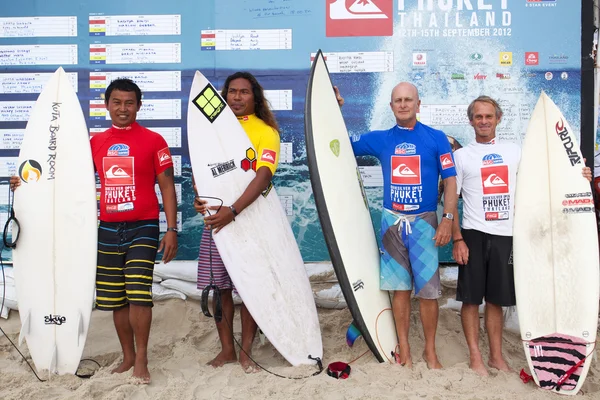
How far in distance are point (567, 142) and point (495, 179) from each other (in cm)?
47

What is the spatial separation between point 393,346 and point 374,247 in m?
0.56

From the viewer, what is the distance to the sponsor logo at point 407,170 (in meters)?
2.99

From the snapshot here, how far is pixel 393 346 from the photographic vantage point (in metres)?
3.11

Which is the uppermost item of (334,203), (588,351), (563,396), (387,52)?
(387,52)

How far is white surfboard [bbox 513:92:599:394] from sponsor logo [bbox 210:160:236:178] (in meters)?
1.58

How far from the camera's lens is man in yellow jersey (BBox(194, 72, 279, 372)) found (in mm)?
3023

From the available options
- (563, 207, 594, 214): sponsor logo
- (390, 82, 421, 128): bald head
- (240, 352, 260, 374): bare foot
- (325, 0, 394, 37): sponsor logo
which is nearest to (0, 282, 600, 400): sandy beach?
(240, 352, 260, 374): bare foot

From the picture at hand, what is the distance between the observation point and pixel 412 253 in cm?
299

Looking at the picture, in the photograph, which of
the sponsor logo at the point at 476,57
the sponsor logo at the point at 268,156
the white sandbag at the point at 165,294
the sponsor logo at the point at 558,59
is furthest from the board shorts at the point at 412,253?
the sponsor logo at the point at 558,59

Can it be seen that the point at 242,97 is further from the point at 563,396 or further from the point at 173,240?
the point at 563,396

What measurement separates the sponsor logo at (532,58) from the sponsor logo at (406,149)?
5.13 feet

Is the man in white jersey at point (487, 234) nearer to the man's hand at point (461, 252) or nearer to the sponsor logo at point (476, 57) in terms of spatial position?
the man's hand at point (461, 252)

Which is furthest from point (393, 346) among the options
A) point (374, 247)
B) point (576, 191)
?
point (576, 191)

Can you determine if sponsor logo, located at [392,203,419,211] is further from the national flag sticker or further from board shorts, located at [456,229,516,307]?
the national flag sticker
